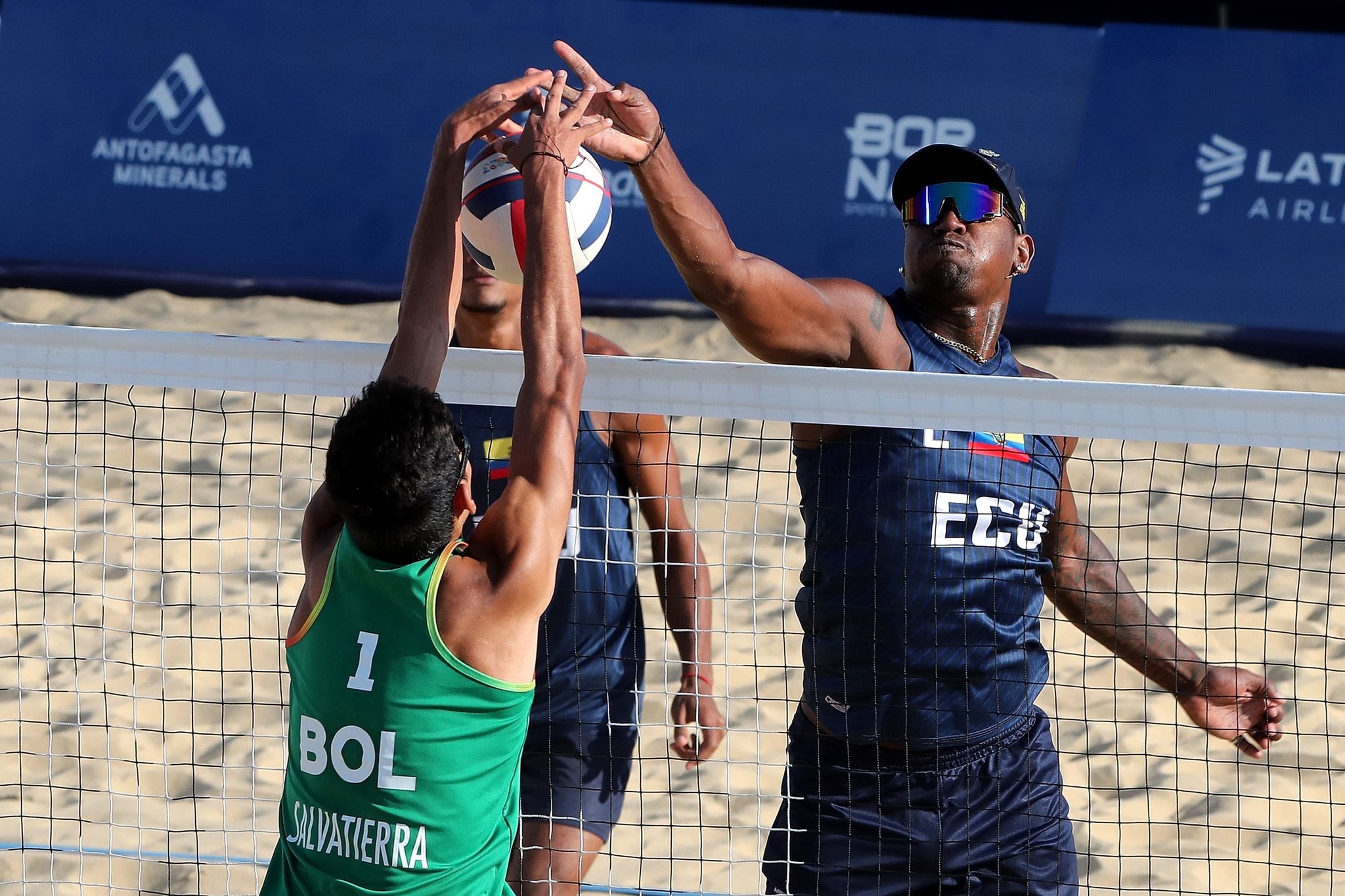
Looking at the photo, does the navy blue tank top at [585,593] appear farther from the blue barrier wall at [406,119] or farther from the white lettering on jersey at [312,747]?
the blue barrier wall at [406,119]

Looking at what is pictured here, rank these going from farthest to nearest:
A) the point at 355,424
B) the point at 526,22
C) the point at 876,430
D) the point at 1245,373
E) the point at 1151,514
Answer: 1. the point at 526,22
2. the point at 1245,373
3. the point at 1151,514
4. the point at 876,430
5. the point at 355,424

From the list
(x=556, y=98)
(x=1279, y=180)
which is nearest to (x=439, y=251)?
(x=556, y=98)

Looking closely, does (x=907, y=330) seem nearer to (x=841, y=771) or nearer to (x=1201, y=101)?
(x=841, y=771)

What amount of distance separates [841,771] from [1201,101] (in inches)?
281

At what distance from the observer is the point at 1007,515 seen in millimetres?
3004

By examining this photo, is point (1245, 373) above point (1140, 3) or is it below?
below

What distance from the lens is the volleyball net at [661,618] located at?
287 centimetres

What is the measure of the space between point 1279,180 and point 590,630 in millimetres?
7092

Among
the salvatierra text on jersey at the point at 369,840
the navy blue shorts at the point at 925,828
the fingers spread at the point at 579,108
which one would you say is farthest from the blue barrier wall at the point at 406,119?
the salvatierra text on jersey at the point at 369,840

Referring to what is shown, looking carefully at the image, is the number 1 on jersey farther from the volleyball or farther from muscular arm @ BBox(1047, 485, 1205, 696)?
muscular arm @ BBox(1047, 485, 1205, 696)

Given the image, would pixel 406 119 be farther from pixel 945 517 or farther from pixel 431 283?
pixel 945 517

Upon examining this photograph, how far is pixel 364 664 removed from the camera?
7.33 feet

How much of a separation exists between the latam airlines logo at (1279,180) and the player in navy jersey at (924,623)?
6364mm

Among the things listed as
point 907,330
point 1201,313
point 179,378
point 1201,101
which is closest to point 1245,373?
point 1201,313
